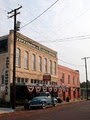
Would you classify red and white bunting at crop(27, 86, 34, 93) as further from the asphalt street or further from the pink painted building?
the pink painted building

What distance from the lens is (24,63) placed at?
40688 millimetres

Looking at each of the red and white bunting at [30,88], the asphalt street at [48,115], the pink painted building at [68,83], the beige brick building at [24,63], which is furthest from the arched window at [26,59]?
the asphalt street at [48,115]

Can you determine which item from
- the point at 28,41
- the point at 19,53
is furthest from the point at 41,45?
the point at 19,53

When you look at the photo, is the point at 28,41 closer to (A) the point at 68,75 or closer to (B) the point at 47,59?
(B) the point at 47,59

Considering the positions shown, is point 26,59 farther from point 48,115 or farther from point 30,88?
point 48,115

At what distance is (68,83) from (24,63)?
22.1m

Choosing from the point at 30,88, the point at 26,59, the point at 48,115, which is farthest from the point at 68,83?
the point at 48,115

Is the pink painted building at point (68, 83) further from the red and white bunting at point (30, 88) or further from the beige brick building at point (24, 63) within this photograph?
the red and white bunting at point (30, 88)

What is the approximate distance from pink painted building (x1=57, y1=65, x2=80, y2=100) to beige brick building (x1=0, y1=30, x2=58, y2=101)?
4871 mm

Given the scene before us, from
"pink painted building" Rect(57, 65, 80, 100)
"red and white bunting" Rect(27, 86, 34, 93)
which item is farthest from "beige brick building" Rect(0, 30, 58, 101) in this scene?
"pink painted building" Rect(57, 65, 80, 100)

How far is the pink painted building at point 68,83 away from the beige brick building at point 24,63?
4.87 m

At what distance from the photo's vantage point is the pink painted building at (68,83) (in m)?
55.1

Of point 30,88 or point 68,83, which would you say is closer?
point 30,88

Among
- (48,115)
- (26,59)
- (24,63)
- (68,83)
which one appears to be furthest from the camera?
(68,83)
